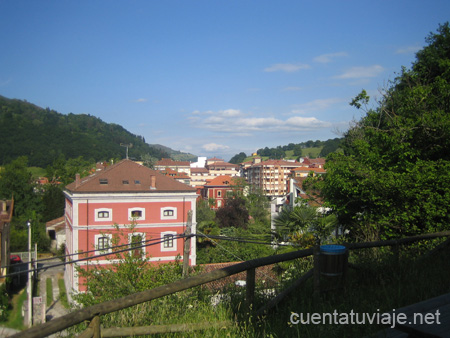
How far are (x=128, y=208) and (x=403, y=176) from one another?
20.5 m

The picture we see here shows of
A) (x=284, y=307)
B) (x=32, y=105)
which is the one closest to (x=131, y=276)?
(x=284, y=307)

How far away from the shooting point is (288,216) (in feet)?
50.6

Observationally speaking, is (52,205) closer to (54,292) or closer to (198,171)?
(54,292)

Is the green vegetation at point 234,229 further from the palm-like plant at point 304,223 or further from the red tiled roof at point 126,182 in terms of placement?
the red tiled roof at point 126,182

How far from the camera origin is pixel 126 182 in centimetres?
3069

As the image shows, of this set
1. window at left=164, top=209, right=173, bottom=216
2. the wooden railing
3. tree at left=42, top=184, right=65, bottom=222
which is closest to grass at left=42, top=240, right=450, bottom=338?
the wooden railing

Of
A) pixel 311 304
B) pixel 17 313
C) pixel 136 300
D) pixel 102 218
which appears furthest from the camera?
pixel 102 218

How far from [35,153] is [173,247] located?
88.1 meters

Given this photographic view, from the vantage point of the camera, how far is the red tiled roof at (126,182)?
29059 millimetres

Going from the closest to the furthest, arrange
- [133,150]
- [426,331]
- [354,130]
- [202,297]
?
[426,331] < [202,297] < [354,130] < [133,150]

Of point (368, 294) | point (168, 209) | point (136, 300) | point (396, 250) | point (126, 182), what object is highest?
point (136, 300)

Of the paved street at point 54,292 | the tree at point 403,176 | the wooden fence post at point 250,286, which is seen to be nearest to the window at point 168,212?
the paved street at point 54,292

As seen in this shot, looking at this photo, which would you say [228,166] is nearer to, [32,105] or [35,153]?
[35,153]

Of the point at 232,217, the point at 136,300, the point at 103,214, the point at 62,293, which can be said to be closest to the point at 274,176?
the point at 232,217
